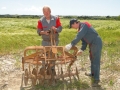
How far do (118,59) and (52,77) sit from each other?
5.09 m

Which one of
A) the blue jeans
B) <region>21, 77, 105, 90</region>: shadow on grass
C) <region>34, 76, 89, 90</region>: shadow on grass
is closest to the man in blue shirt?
the blue jeans

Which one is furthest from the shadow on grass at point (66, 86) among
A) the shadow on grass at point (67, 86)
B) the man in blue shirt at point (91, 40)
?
the man in blue shirt at point (91, 40)

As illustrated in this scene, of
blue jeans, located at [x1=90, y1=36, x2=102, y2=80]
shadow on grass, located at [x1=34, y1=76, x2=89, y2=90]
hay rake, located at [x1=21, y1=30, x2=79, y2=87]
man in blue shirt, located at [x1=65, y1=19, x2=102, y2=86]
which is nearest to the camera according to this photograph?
man in blue shirt, located at [x1=65, y1=19, x2=102, y2=86]

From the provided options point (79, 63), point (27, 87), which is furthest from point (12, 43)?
point (27, 87)

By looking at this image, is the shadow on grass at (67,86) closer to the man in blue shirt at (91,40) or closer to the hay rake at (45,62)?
the hay rake at (45,62)

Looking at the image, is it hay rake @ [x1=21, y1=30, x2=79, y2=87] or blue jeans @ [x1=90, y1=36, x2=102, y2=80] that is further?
blue jeans @ [x1=90, y1=36, x2=102, y2=80]

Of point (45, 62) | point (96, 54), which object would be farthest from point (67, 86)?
point (96, 54)

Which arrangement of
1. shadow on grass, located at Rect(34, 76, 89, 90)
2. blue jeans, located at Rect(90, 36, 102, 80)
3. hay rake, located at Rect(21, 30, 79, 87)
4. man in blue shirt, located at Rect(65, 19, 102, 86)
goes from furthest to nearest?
shadow on grass, located at Rect(34, 76, 89, 90)
blue jeans, located at Rect(90, 36, 102, 80)
hay rake, located at Rect(21, 30, 79, 87)
man in blue shirt, located at Rect(65, 19, 102, 86)

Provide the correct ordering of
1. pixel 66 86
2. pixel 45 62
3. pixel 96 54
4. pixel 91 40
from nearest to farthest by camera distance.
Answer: pixel 45 62
pixel 91 40
pixel 96 54
pixel 66 86

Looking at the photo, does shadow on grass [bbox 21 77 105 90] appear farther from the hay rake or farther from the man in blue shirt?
the man in blue shirt

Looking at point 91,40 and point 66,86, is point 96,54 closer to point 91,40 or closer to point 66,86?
point 91,40

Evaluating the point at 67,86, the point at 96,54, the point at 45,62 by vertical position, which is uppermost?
the point at 96,54

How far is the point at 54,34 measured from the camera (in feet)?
23.9

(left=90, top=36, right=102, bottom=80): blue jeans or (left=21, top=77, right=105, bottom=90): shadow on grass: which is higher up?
(left=90, top=36, right=102, bottom=80): blue jeans
